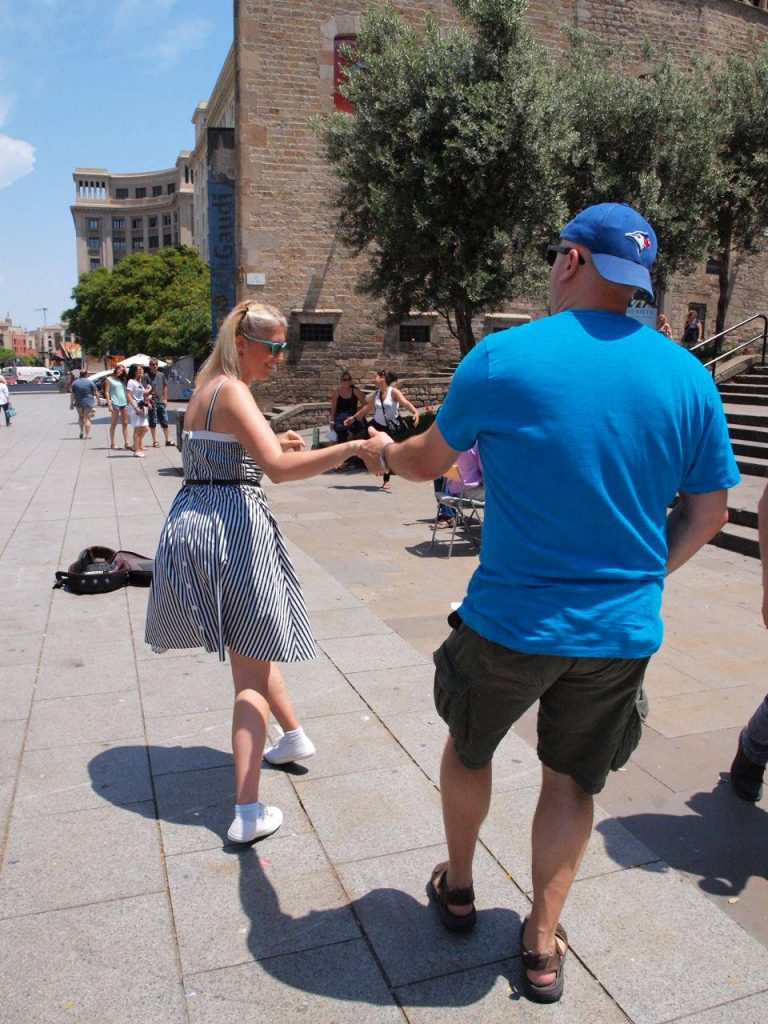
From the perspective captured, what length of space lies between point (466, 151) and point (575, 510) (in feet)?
45.2

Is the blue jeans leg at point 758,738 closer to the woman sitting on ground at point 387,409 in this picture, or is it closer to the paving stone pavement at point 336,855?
the paving stone pavement at point 336,855

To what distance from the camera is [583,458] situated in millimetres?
1838

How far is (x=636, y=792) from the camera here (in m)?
3.25

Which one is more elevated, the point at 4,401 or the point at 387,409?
the point at 387,409

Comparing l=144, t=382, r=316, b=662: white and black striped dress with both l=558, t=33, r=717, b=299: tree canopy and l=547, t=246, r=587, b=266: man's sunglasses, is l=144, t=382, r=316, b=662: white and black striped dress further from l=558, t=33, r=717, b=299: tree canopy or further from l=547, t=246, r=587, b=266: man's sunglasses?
l=558, t=33, r=717, b=299: tree canopy

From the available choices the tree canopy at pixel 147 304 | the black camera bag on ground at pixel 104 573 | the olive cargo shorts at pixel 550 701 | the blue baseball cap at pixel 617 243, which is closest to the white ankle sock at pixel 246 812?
the olive cargo shorts at pixel 550 701

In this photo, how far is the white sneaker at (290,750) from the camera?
10.8 feet

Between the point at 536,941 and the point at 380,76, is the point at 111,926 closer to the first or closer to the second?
the point at 536,941

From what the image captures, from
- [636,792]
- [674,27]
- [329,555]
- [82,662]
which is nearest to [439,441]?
[636,792]

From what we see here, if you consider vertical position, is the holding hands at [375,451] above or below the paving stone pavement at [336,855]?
above

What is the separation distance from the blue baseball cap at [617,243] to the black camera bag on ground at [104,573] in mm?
4727

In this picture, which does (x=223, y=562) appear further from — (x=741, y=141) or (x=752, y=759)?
(x=741, y=141)

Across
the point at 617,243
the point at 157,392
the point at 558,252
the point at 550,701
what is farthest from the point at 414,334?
the point at 550,701

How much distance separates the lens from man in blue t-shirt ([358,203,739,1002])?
1.84 metres
